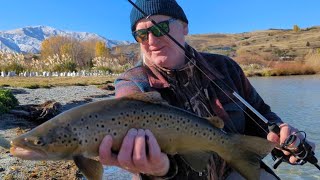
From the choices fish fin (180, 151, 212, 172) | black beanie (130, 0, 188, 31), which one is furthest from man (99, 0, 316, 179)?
fish fin (180, 151, 212, 172)

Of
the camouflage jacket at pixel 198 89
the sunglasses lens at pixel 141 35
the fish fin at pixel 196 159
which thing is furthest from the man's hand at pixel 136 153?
the sunglasses lens at pixel 141 35

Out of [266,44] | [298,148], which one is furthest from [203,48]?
[298,148]

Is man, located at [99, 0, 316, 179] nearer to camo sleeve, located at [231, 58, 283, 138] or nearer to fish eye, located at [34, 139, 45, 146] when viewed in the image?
camo sleeve, located at [231, 58, 283, 138]

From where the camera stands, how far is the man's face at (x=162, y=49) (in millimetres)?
3472

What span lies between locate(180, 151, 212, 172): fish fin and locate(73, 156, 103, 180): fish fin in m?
0.56

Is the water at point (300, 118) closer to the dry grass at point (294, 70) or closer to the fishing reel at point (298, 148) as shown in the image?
the fishing reel at point (298, 148)

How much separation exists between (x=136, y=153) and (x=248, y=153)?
31.0 inches

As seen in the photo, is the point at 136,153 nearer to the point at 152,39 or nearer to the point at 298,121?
the point at 152,39

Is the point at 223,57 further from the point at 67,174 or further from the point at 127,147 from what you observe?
the point at 67,174

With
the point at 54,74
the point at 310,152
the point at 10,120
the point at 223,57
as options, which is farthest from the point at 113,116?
the point at 54,74

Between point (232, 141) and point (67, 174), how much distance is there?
14.5 feet

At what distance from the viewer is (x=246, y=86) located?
395cm

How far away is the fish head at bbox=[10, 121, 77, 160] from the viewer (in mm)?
2678

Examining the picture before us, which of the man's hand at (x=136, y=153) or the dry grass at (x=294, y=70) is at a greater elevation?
the man's hand at (x=136, y=153)
